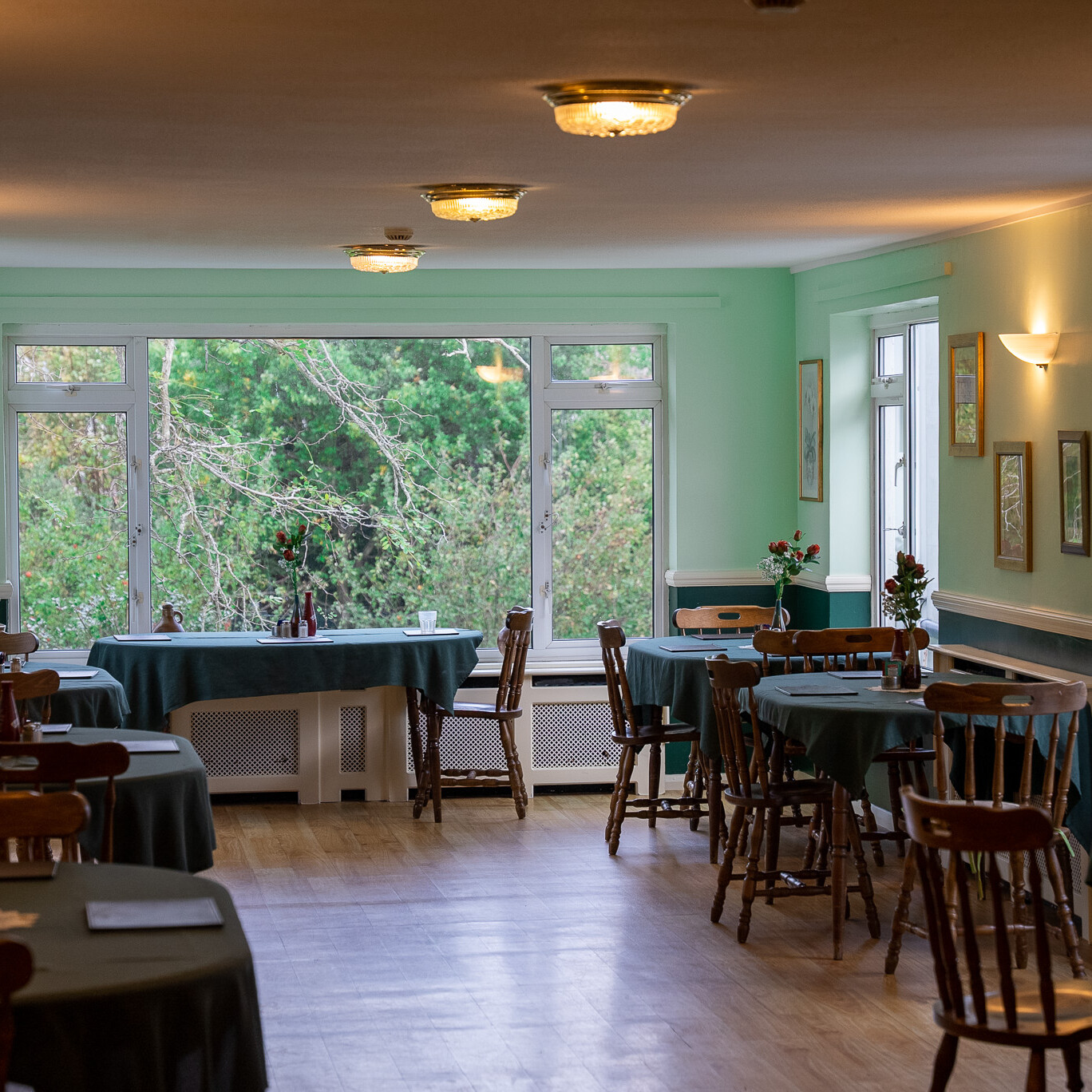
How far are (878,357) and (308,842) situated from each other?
3.64m

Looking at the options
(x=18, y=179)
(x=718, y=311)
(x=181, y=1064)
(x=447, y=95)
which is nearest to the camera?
(x=181, y=1064)

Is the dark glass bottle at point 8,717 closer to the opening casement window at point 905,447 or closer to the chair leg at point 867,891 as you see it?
the chair leg at point 867,891

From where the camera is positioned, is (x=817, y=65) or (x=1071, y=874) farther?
(x=1071, y=874)

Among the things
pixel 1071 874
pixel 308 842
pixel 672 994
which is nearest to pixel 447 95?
pixel 672 994

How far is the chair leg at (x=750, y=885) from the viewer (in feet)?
17.0

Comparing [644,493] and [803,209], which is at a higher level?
[803,209]

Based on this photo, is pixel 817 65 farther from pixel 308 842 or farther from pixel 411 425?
pixel 411 425

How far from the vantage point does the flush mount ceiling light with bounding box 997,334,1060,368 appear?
5617 mm

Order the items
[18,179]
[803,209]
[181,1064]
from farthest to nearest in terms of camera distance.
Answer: [803,209] → [18,179] → [181,1064]

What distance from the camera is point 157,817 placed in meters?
4.18

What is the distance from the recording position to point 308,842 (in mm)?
6789

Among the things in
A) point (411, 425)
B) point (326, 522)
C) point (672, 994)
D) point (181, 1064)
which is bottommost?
point (672, 994)

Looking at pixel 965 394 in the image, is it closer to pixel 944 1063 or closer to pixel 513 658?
pixel 513 658

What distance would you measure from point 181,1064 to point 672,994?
2.54 meters
